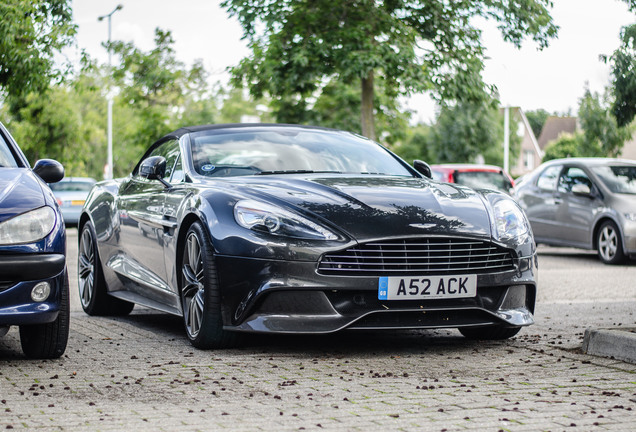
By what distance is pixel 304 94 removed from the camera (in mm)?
22172

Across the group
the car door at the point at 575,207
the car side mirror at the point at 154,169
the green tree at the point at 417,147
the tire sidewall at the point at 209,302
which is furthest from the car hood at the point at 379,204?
the green tree at the point at 417,147

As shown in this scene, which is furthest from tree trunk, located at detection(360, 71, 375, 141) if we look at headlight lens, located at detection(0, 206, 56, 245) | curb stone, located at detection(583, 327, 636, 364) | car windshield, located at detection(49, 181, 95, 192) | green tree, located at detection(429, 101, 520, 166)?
green tree, located at detection(429, 101, 520, 166)

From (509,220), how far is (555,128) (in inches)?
3806

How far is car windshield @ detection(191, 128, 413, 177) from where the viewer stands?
22.1ft

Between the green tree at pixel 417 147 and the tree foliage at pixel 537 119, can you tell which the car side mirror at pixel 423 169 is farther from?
the tree foliage at pixel 537 119

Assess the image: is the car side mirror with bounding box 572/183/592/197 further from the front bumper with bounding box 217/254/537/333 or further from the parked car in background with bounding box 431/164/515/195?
the front bumper with bounding box 217/254/537/333

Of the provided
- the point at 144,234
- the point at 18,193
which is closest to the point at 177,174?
the point at 144,234

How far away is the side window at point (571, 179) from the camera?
15.1 meters

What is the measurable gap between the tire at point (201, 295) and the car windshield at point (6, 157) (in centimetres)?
116

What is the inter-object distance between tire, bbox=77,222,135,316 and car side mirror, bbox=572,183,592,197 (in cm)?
876

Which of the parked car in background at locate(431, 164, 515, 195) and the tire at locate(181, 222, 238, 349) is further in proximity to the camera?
the parked car in background at locate(431, 164, 515, 195)

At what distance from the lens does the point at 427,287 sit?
18.5 feet

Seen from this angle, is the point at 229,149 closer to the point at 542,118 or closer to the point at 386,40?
the point at 386,40

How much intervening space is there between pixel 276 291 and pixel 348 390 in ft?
3.15
